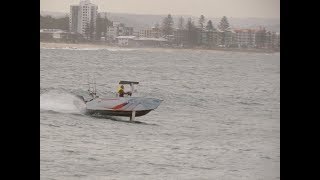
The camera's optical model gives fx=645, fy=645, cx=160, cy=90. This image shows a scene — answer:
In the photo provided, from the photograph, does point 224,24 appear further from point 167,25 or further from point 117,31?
point 117,31

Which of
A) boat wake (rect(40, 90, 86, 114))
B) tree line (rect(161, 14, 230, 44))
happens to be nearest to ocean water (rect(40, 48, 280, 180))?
boat wake (rect(40, 90, 86, 114))

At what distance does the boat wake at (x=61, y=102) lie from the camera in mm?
3906

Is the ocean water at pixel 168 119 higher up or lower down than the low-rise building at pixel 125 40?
lower down

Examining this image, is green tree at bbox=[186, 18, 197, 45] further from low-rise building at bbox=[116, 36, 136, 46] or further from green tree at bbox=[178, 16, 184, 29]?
low-rise building at bbox=[116, 36, 136, 46]

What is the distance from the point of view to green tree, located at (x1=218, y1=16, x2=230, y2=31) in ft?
12.9

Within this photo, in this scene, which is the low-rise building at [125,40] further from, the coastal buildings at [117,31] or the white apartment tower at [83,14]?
the white apartment tower at [83,14]

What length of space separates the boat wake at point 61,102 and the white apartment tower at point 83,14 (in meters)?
0.43

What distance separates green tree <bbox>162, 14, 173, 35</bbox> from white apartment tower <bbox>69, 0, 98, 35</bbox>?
425 mm

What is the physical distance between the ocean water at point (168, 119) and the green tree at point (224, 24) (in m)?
0.15

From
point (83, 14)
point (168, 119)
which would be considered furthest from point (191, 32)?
point (83, 14)

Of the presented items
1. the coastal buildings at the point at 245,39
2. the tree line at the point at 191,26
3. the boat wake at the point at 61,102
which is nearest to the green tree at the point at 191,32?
the tree line at the point at 191,26

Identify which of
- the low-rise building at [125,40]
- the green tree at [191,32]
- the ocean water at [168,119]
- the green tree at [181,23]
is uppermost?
the green tree at [181,23]

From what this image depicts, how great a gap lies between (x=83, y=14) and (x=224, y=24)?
0.86 metres
